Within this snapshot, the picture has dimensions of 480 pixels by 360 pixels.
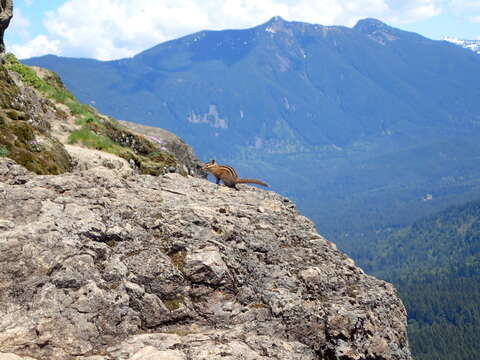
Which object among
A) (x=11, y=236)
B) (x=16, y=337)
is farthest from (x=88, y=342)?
(x=11, y=236)

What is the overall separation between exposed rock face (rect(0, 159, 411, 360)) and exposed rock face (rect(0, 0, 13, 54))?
1252 cm

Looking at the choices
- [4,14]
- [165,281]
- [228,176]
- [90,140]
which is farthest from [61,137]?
[165,281]

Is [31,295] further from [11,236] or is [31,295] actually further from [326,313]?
[326,313]

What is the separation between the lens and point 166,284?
9477 mm

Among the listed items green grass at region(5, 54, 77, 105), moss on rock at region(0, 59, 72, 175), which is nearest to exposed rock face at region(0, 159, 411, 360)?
moss on rock at region(0, 59, 72, 175)

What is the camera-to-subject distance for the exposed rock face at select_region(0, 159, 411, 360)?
27.0 feet

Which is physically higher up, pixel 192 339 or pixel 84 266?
pixel 84 266

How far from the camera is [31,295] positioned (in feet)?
27.5

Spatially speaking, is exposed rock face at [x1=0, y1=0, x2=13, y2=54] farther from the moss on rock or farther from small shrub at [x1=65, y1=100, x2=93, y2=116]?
the moss on rock

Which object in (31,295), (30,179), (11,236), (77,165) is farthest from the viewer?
(77,165)

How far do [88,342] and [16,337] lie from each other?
3.47 ft

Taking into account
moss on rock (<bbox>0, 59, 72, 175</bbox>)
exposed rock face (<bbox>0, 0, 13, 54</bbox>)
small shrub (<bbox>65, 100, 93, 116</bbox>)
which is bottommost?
moss on rock (<bbox>0, 59, 72, 175</bbox>)

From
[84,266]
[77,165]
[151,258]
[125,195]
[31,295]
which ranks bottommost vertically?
[31,295]

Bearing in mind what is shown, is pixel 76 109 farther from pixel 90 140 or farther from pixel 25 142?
pixel 25 142
